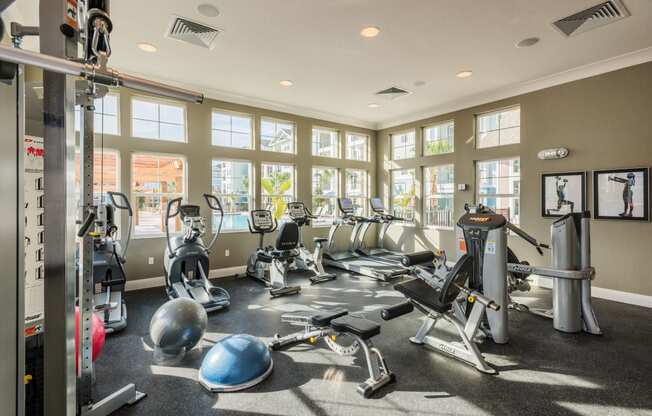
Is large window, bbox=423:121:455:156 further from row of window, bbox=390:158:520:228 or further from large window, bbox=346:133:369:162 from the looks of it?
large window, bbox=346:133:369:162

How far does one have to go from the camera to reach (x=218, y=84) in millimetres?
5488

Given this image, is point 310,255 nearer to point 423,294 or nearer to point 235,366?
point 423,294

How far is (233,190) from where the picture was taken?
246 inches

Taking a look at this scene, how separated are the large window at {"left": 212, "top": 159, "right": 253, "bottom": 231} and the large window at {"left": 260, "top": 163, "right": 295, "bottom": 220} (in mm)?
309

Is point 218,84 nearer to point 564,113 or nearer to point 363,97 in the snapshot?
point 363,97

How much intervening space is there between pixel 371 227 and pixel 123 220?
5541 millimetres

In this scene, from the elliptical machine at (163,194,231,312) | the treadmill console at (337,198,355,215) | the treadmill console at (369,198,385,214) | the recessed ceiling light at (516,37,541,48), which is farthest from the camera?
the treadmill console at (369,198,385,214)

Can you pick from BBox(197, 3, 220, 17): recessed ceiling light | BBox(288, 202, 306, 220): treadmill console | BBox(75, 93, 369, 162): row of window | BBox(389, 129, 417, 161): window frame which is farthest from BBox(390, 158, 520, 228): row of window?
BBox(197, 3, 220, 17): recessed ceiling light

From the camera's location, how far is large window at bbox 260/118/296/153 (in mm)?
6605

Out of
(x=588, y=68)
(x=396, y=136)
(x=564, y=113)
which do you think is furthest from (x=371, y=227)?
(x=588, y=68)

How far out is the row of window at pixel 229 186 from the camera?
5.23m

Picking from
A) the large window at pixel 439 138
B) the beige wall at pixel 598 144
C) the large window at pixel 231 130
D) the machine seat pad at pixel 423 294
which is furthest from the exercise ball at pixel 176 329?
the large window at pixel 439 138

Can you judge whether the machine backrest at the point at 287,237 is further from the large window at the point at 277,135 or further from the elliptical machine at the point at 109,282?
the large window at the point at 277,135

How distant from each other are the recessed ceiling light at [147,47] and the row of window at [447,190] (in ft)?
18.4
